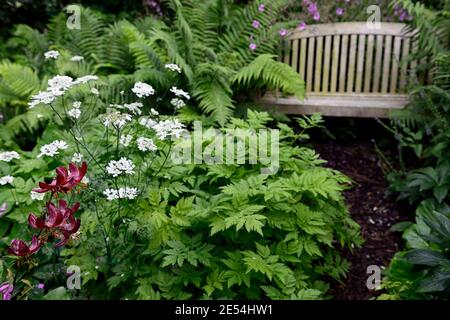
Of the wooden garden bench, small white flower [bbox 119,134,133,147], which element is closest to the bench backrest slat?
the wooden garden bench

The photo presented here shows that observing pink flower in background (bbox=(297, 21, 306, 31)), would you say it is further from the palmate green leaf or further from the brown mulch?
the palmate green leaf

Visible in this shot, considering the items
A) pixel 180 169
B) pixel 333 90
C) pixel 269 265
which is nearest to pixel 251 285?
pixel 269 265

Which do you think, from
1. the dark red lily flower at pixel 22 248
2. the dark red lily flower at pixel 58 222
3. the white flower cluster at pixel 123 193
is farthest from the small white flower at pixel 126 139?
the dark red lily flower at pixel 22 248

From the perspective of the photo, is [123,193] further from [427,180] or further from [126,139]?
[427,180]

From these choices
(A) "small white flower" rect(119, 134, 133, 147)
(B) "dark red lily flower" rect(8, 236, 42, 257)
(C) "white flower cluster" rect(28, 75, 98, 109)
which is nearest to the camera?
(B) "dark red lily flower" rect(8, 236, 42, 257)

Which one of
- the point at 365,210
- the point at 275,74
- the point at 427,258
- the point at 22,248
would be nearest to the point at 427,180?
the point at 365,210

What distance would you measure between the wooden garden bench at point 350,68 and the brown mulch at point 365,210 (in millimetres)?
314

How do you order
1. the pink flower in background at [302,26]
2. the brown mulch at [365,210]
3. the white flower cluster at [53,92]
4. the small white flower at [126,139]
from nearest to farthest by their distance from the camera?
the white flower cluster at [53,92] < the small white flower at [126,139] < the brown mulch at [365,210] < the pink flower in background at [302,26]

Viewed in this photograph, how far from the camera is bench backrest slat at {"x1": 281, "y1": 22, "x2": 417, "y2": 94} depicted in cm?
445

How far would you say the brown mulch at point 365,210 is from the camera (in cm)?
321

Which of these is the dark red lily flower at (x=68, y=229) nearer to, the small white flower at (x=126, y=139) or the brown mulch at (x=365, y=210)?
the small white flower at (x=126, y=139)

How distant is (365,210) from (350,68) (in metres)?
1.42

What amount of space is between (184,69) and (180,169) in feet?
4.67
